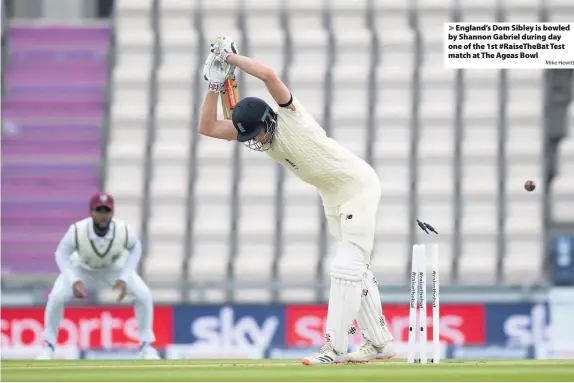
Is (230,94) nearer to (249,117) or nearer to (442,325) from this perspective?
(249,117)

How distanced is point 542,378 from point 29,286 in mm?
7646

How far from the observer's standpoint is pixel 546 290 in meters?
12.3

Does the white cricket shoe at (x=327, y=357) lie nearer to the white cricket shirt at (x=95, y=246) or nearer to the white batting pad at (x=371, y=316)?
the white batting pad at (x=371, y=316)

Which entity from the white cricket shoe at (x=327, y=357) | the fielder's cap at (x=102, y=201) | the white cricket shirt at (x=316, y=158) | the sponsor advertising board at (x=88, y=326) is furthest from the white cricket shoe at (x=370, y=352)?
the sponsor advertising board at (x=88, y=326)

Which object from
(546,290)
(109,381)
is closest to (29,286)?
(546,290)

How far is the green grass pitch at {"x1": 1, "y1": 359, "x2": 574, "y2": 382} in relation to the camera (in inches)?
238

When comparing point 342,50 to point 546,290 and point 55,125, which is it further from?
point 546,290

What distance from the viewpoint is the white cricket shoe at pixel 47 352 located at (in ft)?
32.2

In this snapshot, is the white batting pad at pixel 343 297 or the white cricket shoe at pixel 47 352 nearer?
the white batting pad at pixel 343 297

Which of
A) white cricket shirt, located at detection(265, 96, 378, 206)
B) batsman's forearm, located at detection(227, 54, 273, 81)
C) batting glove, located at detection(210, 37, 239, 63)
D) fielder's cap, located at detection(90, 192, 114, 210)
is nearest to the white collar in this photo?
fielder's cap, located at detection(90, 192, 114, 210)

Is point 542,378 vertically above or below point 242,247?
below

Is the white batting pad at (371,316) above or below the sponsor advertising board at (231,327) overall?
below

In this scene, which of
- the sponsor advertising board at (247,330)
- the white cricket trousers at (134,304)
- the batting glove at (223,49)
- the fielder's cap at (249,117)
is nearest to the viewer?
the fielder's cap at (249,117)

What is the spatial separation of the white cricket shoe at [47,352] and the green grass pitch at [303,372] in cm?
218
